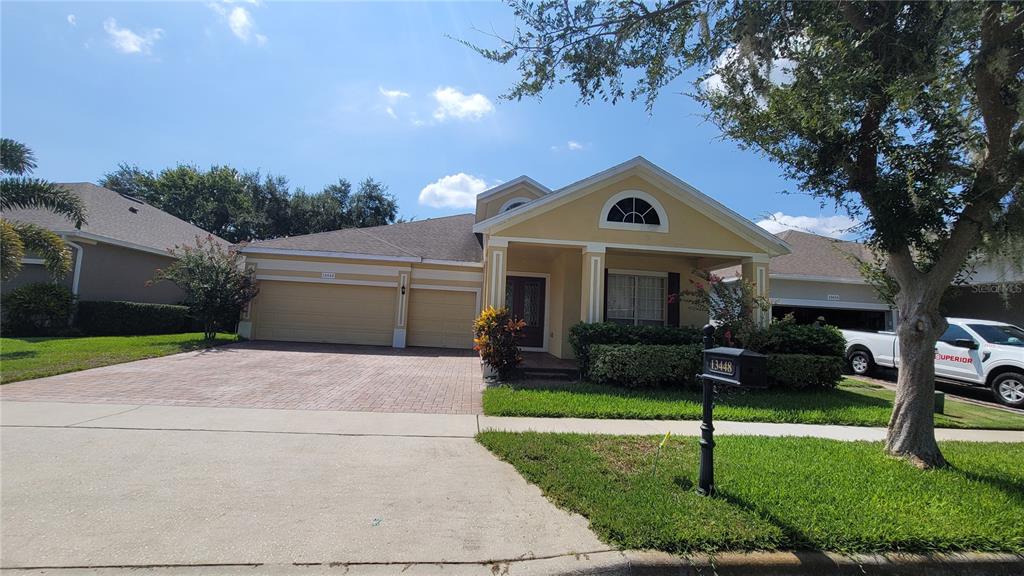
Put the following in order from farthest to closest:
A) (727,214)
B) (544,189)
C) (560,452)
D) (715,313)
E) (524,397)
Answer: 1. (544,189)
2. (727,214)
3. (715,313)
4. (524,397)
5. (560,452)

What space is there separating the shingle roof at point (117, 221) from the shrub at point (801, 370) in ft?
65.5

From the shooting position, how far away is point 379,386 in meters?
8.82

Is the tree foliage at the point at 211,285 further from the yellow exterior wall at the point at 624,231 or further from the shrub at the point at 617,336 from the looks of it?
the shrub at the point at 617,336

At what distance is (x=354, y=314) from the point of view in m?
15.7

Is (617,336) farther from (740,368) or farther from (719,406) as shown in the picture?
(740,368)

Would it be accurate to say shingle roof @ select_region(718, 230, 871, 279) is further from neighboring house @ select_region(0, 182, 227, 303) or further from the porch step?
neighboring house @ select_region(0, 182, 227, 303)

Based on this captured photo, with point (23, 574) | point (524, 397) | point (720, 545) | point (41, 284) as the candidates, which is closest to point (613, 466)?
point (720, 545)

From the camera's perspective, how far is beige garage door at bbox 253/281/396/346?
15578mm

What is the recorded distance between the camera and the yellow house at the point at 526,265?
11234 millimetres

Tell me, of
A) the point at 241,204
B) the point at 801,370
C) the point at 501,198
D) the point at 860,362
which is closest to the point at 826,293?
the point at 860,362

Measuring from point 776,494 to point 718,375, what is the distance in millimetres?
1292

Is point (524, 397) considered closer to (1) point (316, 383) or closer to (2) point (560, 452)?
(2) point (560, 452)

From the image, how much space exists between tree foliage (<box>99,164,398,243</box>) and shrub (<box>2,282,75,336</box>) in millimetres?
18092

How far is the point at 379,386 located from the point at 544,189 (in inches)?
436
